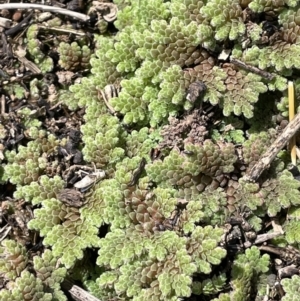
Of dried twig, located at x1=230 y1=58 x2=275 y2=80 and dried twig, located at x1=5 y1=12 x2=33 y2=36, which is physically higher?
dried twig, located at x1=230 y1=58 x2=275 y2=80

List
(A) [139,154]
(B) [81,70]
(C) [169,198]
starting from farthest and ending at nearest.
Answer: (B) [81,70]
(A) [139,154]
(C) [169,198]

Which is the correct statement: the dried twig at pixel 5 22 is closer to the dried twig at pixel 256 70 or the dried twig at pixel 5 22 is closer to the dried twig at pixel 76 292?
the dried twig at pixel 256 70

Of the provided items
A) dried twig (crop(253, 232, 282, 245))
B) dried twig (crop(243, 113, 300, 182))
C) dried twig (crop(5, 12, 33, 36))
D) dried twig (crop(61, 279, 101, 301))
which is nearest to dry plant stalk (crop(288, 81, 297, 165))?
dried twig (crop(243, 113, 300, 182))

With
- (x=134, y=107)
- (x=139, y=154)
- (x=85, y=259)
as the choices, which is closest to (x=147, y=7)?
(x=134, y=107)

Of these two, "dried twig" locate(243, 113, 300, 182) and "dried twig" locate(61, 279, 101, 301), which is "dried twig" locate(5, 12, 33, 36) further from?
"dried twig" locate(243, 113, 300, 182)

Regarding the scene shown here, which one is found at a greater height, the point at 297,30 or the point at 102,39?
the point at 297,30

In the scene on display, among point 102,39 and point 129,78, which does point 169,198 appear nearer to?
point 129,78

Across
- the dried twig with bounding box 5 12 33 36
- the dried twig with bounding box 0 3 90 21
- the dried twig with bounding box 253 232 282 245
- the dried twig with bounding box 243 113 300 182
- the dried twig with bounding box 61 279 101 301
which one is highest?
the dried twig with bounding box 0 3 90 21

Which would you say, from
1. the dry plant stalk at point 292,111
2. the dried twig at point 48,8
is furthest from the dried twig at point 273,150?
the dried twig at point 48,8
